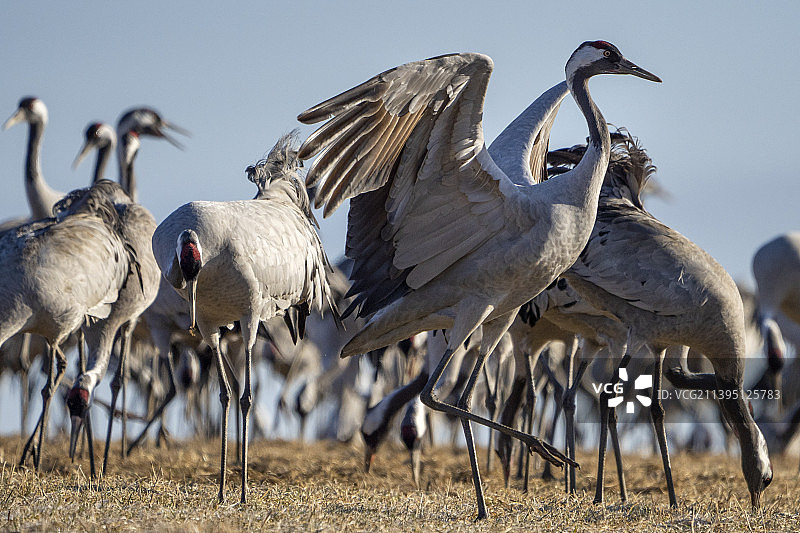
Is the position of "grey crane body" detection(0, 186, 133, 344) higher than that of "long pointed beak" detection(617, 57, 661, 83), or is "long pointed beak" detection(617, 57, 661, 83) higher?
"long pointed beak" detection(617, 57, 661, 83)

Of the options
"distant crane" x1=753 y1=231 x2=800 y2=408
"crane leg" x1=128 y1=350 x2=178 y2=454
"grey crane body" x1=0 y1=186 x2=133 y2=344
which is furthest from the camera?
"distant crane" x1=753 y1=231 x2=800 y2=408

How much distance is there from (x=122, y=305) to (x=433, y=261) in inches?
134

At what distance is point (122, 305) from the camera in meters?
7.64

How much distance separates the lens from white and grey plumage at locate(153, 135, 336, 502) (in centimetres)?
526

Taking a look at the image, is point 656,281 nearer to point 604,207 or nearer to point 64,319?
point 604,207

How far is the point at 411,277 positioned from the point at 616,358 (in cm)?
228

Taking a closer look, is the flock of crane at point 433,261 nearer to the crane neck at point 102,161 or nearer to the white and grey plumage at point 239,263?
the white and grey plumage at point 239,263

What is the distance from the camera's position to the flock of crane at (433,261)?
475cm

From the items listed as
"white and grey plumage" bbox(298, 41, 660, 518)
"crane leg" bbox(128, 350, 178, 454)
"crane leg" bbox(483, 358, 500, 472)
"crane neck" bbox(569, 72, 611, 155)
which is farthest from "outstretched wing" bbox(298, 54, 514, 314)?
"crane leg" bbox(128, 350, 178, 454)

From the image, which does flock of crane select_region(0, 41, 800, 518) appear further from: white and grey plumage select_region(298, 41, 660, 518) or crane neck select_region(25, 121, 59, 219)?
crane neck select_region(25, 121, 59, 219)

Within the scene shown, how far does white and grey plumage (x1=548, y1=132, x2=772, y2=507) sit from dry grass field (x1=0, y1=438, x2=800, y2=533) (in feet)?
1.49

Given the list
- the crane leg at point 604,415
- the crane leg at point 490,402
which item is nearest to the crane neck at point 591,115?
the crane leg at point 604,415

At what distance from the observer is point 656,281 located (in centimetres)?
596

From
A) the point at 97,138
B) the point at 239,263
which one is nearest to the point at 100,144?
the point at 97,138
